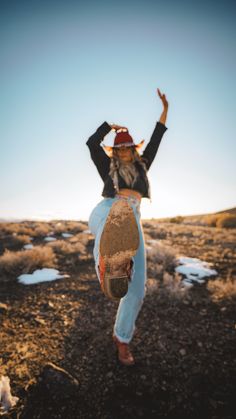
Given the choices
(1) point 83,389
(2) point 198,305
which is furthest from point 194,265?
(1) point 83,389

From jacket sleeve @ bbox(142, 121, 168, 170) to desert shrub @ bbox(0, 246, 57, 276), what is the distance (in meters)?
4.10

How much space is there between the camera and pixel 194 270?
5.41 m

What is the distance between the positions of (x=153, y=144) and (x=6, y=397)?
282cm

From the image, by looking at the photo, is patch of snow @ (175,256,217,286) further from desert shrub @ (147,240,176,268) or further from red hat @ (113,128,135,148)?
red hat @ (113,128,135,148)

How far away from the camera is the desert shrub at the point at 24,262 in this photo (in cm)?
538

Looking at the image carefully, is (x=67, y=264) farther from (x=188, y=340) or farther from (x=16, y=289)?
(x=188, y=340)

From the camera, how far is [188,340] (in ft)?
9.23

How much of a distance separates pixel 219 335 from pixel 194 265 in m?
3.01

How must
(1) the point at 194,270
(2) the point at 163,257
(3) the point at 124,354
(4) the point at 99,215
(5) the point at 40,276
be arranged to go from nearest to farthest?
1. (4) the point at 99,215
2. (3) the point at 124,354
3. (5) the point at 40,276
4. (1) the point at 194,270
5. (2) the point at 163,257

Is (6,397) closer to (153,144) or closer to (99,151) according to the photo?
(99,151)

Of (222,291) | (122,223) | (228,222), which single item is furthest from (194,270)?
(228,222)

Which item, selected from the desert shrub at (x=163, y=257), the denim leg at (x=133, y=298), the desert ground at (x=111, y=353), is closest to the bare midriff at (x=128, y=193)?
the denim leg at (x=133, y=298)

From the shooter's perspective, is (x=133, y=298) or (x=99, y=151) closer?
(x=133, y=298)

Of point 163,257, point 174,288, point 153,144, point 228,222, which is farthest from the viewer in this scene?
point 228,222
